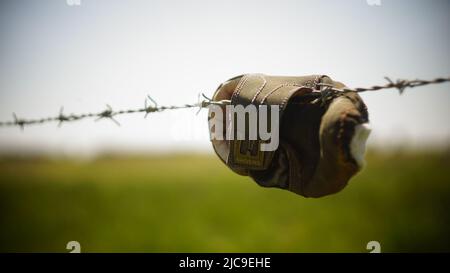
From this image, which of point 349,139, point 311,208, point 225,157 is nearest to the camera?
point 349,139

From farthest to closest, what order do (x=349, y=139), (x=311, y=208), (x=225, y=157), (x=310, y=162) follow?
(x=311, y=208) → (x=225, y=157) → (x=310, y=162) → (x=349, y=139)

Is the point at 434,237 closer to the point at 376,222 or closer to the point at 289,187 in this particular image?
the point at 376,222

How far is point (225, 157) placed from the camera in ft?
5.90

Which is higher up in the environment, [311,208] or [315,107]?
[311,208]

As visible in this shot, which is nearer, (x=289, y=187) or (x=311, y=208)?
(x=289, y=187)

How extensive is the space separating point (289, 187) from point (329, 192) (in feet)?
0.48

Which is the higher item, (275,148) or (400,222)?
(400,222)

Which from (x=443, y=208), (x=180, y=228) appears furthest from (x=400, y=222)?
(x=180, y=228)

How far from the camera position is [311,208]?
16312 mm

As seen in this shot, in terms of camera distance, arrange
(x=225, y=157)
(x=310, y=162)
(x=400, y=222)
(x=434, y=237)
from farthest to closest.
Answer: (x=400, y=222) → (x=434, y=237) → (x=225, y=157) → (x=310, y=162)
